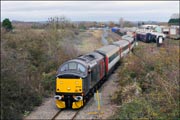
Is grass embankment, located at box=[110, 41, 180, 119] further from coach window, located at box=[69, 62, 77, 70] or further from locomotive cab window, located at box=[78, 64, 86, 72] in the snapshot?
coach window, located at box=[69, 62, 77, 70]

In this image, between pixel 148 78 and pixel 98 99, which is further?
pixel 148 78

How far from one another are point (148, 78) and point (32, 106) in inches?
269

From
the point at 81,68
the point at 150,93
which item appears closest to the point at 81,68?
the point at 81,68

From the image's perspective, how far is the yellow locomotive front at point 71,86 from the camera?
18.6 meters

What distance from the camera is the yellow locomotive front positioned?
18641 mm

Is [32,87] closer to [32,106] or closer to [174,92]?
[32,106]

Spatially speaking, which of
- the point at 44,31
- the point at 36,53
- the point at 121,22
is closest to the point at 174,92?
the point at 36,53

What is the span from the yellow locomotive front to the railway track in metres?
0.31

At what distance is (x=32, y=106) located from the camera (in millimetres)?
20203

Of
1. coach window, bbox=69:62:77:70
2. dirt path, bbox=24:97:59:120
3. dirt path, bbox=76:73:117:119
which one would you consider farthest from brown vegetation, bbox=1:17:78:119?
coach window, bbox=69:62:77:70

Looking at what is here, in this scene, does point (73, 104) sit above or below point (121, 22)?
below

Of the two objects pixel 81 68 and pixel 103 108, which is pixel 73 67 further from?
pixel 103 108

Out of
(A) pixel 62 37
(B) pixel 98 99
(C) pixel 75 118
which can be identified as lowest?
(C) pixel 75 118

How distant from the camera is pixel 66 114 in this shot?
18484 mm
